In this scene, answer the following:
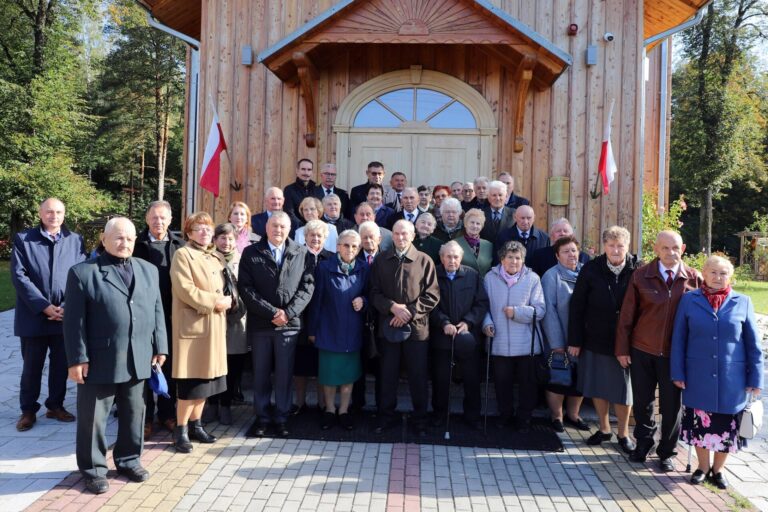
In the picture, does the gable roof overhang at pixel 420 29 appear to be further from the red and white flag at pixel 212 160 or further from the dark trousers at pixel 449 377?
the dark trousers at pixel 449 377

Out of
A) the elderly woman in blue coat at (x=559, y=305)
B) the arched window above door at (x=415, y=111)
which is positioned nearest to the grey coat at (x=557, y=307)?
the elderly woman in blue coat at (x=559, y=305)

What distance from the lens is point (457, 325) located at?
5.07 metres

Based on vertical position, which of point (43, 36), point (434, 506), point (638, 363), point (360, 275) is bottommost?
point (434, 506)

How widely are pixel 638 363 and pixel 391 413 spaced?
6.84 feet

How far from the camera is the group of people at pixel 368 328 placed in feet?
13.5

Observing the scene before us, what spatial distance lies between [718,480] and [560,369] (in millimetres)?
1357

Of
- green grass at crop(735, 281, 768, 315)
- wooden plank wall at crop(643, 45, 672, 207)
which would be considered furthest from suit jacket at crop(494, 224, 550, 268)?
green grass at crop(735, 281, 768, 315)

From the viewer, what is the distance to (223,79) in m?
8.00

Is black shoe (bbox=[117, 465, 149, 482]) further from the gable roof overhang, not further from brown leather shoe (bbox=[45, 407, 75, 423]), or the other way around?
the gable roof overhang

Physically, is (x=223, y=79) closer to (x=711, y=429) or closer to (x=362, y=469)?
(x=362, y=469)

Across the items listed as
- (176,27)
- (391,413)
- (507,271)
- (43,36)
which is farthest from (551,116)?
(43,36)

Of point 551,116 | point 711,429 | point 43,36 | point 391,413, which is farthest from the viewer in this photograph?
point 43,36

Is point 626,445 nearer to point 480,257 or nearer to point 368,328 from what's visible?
point 480,257

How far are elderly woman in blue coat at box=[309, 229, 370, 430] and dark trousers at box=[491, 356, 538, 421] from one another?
123 centimetres
